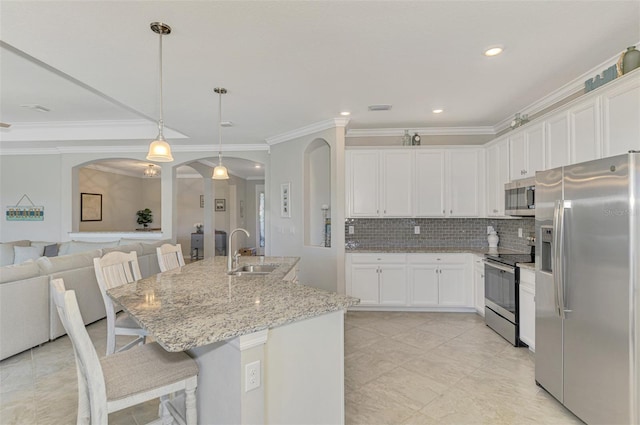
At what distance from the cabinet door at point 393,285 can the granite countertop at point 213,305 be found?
94.0 inches

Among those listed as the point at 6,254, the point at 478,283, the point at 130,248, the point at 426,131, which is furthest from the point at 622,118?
the point at 6,254

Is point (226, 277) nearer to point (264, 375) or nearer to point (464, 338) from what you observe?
point (264, 375)

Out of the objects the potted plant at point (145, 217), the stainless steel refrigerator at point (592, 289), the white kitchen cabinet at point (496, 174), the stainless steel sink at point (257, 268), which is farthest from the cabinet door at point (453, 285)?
the potted plant at point (145, 217)

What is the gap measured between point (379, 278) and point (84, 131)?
17.4 ft

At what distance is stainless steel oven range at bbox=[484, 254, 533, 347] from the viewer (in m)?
3.43

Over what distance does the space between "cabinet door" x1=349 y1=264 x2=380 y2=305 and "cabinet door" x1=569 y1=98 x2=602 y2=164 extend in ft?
8.64

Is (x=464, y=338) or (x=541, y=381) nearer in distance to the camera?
(x=541, y=381)

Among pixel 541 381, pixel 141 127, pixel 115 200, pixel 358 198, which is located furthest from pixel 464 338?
pixel 115 200

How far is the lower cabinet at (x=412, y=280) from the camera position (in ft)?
14.9

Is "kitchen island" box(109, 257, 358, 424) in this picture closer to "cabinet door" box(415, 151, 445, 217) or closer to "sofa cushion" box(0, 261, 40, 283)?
"sofa cushion" box(0, 261, 40, 283)

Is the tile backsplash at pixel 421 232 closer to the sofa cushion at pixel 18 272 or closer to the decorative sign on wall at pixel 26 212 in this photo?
the sofa cushion at pixel 18 272

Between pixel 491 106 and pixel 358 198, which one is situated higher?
pixel 491 106

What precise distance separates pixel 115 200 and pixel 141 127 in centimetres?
523

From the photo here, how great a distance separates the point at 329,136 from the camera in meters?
4.52
